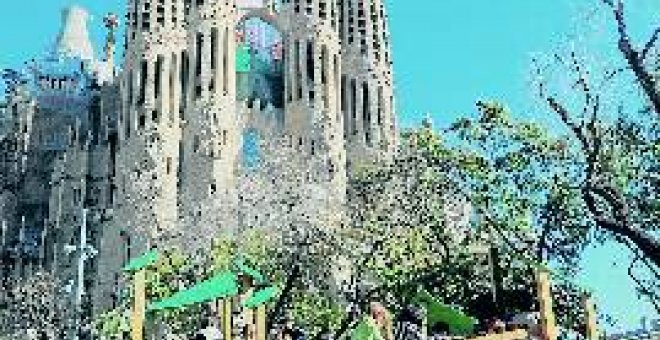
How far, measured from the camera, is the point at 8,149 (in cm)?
7294

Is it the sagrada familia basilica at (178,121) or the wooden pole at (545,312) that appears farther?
the sagrada familia basilica at (178,121)

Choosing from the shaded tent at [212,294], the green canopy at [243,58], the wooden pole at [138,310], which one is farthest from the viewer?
the green canopy at [243,58]

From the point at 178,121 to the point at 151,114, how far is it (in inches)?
59.8

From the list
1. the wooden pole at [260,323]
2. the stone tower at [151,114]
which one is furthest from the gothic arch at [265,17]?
the wooden pole at [260,323]

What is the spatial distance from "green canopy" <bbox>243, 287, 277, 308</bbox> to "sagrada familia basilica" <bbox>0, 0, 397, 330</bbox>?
122 ft

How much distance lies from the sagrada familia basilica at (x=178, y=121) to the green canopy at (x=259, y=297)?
122 ft

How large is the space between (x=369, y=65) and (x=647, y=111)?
42.2 meters

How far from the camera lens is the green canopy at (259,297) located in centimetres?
1680

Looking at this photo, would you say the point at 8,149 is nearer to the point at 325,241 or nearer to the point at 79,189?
the point at 79,189

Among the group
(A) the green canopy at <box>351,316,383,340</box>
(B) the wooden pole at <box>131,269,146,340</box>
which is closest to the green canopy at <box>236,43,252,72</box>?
(B) the wooden pole at <box>131,269,146,340</box>

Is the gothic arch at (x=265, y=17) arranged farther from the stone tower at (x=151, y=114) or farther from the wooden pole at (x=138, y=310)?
the wooden pole at (x=138, y=310)

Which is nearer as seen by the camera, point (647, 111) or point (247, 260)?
point (647, 111)

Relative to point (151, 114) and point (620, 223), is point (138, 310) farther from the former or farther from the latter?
point (151, 114)

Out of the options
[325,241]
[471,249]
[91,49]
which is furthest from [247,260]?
[91,49]
